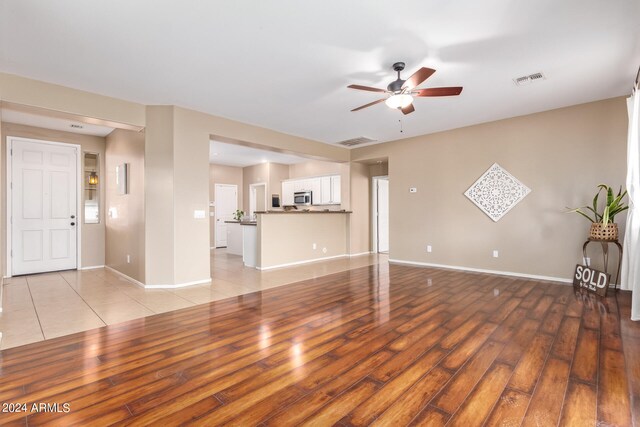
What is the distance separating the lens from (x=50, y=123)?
5.31 metres

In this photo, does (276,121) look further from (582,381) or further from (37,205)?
(582,381)

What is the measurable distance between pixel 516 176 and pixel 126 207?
6703 mm

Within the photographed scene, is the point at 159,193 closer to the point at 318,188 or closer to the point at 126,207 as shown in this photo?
the point at 126,207

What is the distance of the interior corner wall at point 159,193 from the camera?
4.49 metres

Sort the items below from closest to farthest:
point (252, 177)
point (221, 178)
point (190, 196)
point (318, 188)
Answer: point (190, 196), point (318, 188), point (221, 178), point (252, 177)

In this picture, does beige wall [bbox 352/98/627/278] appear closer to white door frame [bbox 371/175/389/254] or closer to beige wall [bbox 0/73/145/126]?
white door frame [bbox 371/175/389/254]

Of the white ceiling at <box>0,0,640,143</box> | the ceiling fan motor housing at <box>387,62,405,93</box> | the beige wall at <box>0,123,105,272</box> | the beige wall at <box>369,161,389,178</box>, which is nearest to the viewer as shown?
the white ceiling at <box>0,0,640,143</box>

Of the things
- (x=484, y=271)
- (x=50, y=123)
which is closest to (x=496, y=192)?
(x=484, y=271)

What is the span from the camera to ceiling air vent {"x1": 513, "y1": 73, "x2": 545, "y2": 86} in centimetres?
357

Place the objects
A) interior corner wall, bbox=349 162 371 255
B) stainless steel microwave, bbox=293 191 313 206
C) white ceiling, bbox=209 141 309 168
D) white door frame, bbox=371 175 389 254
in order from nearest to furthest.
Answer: white ceiling, bbox=209 141 309 168 < interior corner wall, bbox=349 162 371 255 < white door frame, bbox=371 175 389 254 < stainless steel microwave, bbox=293 191 313 206

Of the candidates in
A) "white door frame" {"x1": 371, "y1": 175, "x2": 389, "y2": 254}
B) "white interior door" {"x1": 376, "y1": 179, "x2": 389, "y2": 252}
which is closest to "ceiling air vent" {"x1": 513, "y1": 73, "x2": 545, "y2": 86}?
"white door frame" {"x1": 371, "y1": 175, "x2": 389, "y2": 254}

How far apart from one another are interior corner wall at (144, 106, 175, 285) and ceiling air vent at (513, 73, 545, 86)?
4682 millimetres

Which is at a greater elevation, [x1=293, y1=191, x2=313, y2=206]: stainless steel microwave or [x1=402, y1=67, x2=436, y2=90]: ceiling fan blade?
[x1=402, y1=67, x2=436, y2=90]: ceiling fan blade

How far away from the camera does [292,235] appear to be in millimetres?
6434
